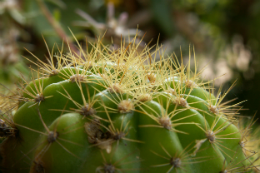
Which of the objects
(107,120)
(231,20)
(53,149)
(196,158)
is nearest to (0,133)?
(53,149)

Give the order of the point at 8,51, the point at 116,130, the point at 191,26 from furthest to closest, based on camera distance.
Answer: the point at 191,26
the point at 8,51
the point at 116,130

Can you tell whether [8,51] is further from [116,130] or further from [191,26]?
[191,26]

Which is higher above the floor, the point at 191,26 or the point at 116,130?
the point at 191,26

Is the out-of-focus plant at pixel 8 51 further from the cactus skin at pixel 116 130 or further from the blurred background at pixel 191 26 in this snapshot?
the cactus skin at pixel 116 130

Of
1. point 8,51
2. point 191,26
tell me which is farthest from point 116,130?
point 191,26

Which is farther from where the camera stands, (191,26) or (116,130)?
(191,26)

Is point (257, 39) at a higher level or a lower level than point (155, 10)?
lower

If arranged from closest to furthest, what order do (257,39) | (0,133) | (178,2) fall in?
(0,133), (257,39), (178,2)

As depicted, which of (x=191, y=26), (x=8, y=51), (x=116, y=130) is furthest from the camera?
(x=191, y=26)

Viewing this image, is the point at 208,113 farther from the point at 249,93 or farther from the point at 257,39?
the point at 257,39
